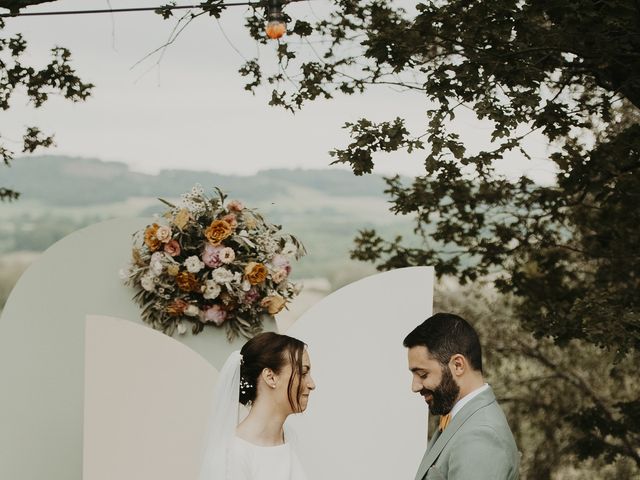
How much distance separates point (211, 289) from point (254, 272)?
20cm

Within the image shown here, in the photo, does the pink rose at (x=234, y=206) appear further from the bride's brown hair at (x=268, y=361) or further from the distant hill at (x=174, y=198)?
the distant hill at (x=174, y=198)

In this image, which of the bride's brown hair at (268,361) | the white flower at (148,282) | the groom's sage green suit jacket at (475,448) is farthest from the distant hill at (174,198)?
the groom's sage green suit jacket at (475,448)

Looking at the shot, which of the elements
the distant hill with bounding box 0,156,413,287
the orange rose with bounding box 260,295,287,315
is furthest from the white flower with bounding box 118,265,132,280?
the distant hill with bounding box 0,156,413,287

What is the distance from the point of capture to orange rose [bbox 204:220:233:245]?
431cm

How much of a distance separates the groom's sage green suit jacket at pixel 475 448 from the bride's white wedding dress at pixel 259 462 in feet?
1.87

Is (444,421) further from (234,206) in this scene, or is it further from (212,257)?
(234,206)

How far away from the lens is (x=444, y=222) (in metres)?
8.22

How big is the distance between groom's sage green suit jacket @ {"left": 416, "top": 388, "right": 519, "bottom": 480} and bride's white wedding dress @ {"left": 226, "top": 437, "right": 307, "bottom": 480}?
57cm

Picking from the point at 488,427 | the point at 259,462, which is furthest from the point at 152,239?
the point at 488,427

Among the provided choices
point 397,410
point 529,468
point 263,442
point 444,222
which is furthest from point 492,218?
point 263,442

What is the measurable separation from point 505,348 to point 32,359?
265 inches

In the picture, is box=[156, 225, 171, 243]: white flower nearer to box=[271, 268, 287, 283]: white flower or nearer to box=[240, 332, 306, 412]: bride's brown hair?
box=[271, 268, 287, 283]: white flower

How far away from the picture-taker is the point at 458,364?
2605 mm

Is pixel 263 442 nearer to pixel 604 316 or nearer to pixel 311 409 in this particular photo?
pixel 311 409
